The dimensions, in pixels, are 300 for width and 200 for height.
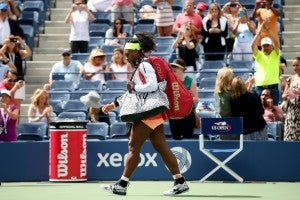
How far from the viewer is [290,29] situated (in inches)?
929

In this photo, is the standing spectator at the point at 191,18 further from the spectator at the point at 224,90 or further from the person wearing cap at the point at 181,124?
the spectator at the point at 224,90

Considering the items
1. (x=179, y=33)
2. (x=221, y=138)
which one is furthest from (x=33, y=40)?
(x=221, y=138)

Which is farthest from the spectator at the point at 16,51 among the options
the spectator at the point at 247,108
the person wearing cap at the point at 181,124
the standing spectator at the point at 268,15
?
the spectator at the point at 247,108

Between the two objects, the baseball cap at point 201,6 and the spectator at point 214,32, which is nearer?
A: the spectator at point 214,32

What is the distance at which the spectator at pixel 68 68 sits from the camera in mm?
21750

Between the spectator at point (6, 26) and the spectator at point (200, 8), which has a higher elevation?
the spectator at point (200, 8)

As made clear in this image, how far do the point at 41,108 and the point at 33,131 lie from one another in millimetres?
570

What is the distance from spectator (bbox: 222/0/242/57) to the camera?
21891 millimetres

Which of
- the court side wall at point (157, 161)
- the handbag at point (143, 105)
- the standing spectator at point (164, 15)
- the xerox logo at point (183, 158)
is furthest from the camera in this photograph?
the standing spectator at point (164, 15)

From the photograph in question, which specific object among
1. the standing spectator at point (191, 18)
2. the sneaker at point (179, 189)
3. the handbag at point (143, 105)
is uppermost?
the standing spectator at point (191, 18)

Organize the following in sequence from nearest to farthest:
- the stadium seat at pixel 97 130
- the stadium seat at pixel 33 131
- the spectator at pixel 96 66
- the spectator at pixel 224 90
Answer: the spectator at pixel 224 90 < the stadium seat at pixel 97 130 < the stadium seat at pixel 33 131 < the spectator at pixel 96 66

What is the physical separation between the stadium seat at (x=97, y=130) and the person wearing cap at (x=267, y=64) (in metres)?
2.59

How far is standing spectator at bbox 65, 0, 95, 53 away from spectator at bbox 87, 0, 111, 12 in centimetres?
114

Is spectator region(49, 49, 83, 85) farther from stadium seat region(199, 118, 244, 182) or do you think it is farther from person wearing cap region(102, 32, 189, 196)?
person wearing cap region(102, 32, 189, 196)
